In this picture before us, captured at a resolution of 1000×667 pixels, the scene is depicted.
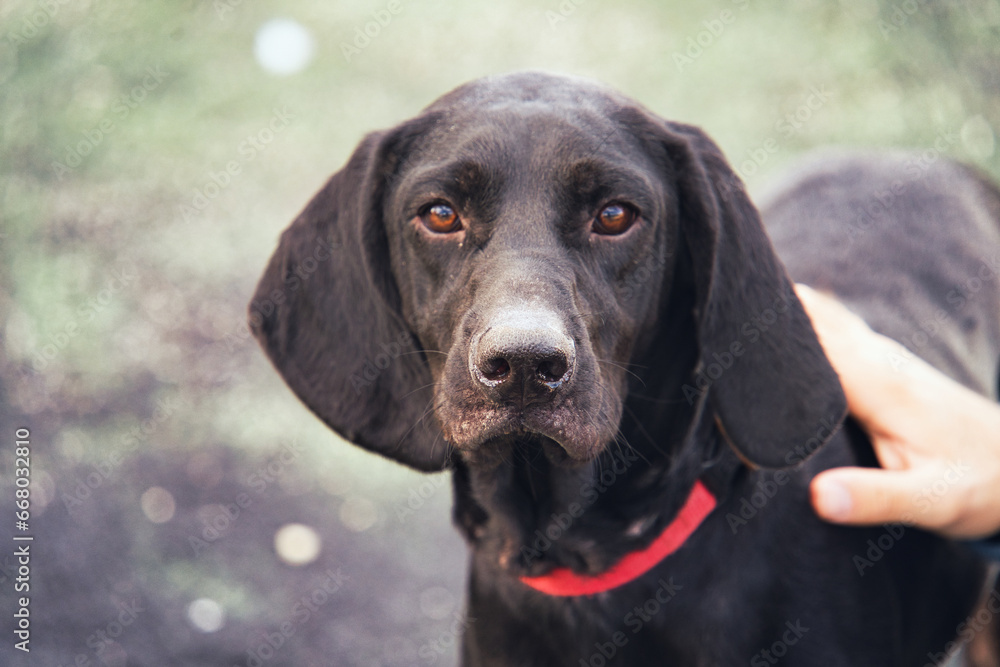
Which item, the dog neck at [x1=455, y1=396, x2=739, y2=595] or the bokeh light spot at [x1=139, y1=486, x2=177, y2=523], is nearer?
the dog neck at [x1=455, y1=396, x2=739, y2=595]

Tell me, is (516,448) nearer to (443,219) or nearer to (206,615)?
(443,219)

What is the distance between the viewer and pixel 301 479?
15.6 feet

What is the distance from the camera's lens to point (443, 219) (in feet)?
7.79

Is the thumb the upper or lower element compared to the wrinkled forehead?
lower

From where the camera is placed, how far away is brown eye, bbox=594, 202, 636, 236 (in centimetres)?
234

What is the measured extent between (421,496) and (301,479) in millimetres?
633

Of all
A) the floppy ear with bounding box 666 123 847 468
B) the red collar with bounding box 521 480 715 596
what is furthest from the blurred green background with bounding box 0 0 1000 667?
the floppy ear with bounding box 666 123 847 468

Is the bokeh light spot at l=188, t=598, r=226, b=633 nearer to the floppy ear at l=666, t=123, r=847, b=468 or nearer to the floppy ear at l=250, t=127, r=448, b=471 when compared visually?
the floppy ear at l=250, t=127, r=448, b=471

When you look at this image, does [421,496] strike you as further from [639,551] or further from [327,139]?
[327,139]

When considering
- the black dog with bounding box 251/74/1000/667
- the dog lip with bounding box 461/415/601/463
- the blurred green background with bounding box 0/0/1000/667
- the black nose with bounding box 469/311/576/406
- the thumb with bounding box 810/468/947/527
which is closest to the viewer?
the black nose with bounding box 469/311/576/406

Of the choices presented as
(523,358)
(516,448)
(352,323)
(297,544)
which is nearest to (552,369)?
(523,358)

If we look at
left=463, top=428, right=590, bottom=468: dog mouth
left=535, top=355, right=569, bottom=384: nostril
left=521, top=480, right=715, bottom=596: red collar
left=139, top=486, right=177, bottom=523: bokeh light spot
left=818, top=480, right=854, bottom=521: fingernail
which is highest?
left=535, top=355, right=569, bottom=384: nostril

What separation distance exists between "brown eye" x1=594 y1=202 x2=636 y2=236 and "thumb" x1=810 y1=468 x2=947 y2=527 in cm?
90

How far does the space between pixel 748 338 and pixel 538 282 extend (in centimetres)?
67
